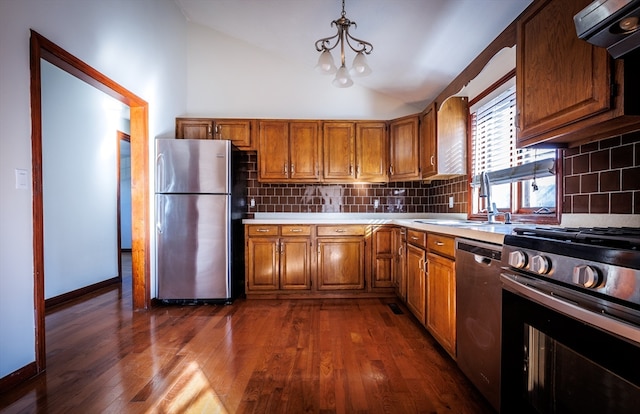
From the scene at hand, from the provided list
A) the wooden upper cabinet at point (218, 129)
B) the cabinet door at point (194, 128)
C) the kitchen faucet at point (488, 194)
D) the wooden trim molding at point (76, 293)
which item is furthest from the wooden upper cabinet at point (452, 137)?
the wooden trim molding at point (76, 293)

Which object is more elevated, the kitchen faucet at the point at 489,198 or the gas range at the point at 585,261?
the kitchen faucet at the point at 489,198

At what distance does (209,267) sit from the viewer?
3178mm

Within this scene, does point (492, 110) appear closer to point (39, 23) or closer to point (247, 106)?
point (247, 106)

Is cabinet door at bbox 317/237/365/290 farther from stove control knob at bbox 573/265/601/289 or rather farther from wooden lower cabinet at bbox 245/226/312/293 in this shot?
stove control knob at bbox 573/265/601/289

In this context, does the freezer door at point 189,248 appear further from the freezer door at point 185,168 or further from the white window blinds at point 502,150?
the white window blinds at point 502,150

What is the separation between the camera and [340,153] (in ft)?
11.8

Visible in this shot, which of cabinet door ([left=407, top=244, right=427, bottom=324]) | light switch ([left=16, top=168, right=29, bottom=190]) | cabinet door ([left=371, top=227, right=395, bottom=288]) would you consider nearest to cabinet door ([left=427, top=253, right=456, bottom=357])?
cabinet door ([left=407, top=244, right=427, bottom=324])

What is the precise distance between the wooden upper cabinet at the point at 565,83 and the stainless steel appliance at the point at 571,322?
19.4 inches

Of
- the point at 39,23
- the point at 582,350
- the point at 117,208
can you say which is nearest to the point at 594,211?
the point at 582,350

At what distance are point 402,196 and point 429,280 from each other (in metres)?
1.83

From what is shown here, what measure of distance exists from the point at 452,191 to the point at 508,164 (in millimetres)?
903

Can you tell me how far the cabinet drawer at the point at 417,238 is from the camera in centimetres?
234

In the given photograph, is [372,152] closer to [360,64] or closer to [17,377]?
[360,64]

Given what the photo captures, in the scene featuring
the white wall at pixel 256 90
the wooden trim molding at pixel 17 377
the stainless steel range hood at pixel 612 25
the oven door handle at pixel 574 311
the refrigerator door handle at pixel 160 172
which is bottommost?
the wooden trim molding at pixel 17 377
